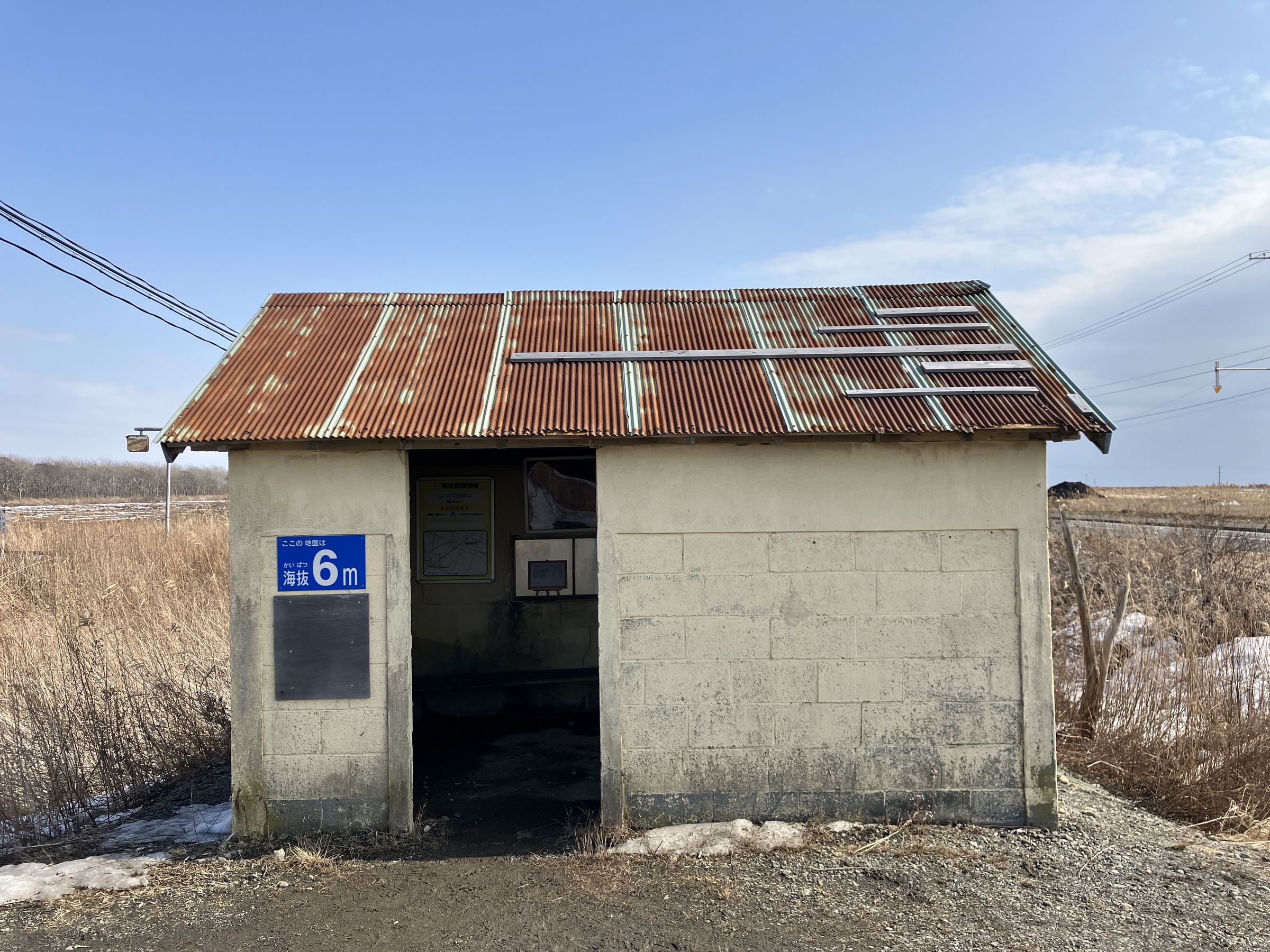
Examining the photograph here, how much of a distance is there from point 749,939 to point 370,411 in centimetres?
396

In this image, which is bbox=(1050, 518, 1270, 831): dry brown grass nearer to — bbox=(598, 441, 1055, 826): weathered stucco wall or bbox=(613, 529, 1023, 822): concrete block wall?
bbox=(598, 441, 1055, 826): weathered stucco wall

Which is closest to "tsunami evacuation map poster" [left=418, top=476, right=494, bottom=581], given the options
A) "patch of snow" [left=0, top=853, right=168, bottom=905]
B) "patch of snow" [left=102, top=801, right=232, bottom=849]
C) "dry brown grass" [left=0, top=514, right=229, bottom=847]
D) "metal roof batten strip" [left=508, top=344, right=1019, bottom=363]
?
"dry brown grass" [left=0, top=514, right=229, bottom=847]

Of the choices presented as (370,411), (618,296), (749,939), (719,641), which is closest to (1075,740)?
(719,641)

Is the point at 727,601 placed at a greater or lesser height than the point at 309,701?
greater

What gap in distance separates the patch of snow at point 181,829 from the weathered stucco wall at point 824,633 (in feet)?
9.35

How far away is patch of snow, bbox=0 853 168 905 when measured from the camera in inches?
193

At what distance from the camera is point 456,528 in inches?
355

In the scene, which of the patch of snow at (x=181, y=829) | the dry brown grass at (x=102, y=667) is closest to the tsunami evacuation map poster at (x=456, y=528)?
the dry brown grass at (x=102, y=667)

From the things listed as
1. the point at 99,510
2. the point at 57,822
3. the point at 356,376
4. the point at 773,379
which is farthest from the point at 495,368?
the point at 99,510

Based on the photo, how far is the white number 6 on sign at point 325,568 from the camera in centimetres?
548

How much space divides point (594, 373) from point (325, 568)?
7.64 ft

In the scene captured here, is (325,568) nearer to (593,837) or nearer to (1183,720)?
(593,837)

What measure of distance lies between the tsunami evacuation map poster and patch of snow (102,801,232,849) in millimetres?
3317

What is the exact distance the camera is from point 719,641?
18.1ft
